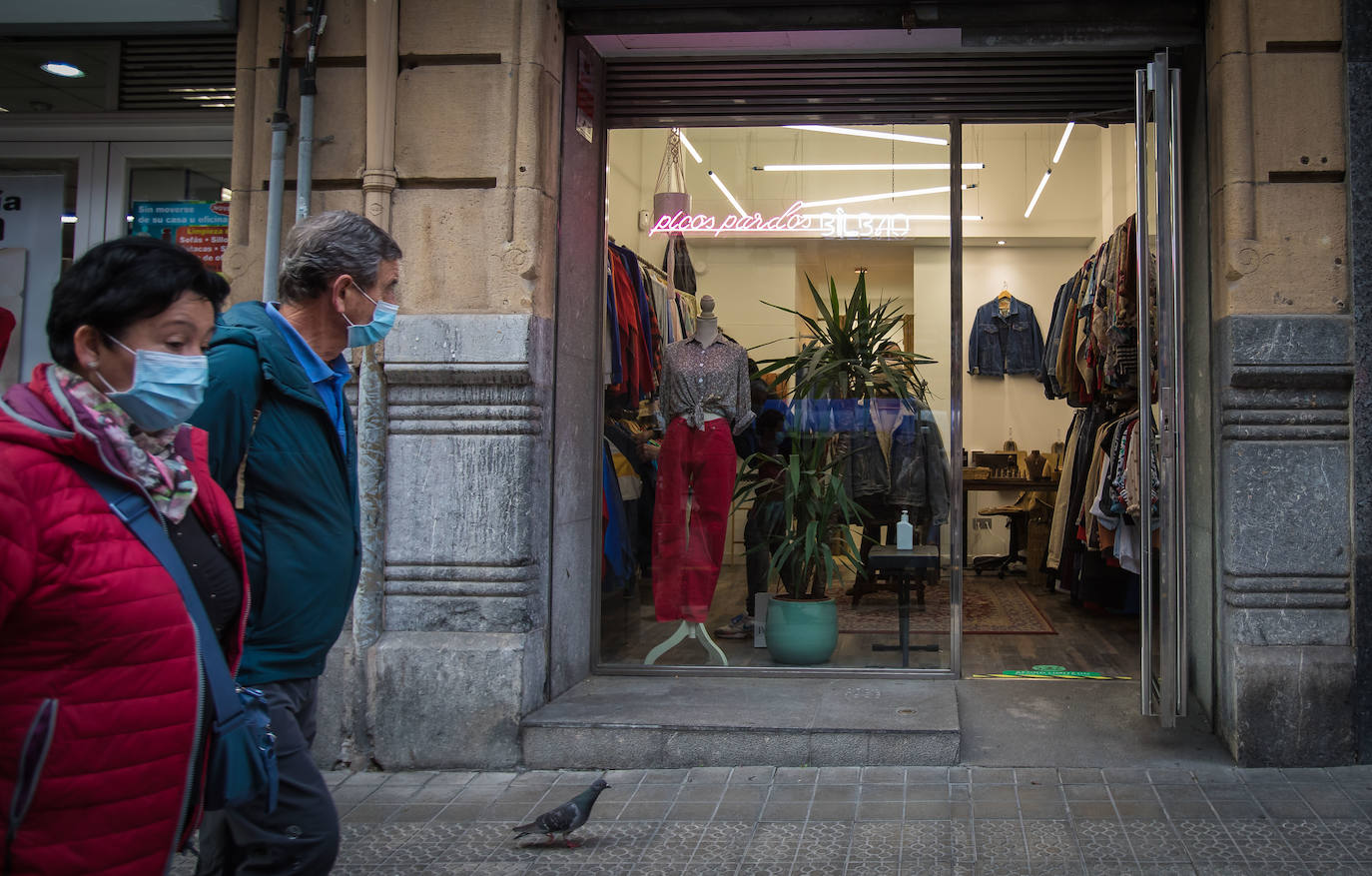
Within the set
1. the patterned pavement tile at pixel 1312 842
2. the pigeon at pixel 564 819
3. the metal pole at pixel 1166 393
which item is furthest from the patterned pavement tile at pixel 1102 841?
the pigeon at pixel 564 819

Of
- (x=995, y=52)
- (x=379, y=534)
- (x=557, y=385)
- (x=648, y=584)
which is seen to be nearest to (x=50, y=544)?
(x=379, y=534)

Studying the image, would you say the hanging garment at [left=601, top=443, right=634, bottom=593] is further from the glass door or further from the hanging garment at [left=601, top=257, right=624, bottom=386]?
the glass door

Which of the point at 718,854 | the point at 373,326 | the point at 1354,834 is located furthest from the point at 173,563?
the point at 1354,834

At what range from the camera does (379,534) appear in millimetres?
5023

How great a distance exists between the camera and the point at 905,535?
6.02 meters

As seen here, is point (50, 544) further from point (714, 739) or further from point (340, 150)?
point (340, 150)

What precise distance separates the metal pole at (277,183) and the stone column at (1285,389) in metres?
4.16

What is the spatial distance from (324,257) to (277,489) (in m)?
0.56

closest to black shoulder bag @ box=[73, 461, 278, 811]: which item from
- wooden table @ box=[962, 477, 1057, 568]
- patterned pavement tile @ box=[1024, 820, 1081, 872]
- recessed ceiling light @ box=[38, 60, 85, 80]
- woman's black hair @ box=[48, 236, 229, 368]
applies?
woman's black hair @ box=[48, 236, 229, 368]

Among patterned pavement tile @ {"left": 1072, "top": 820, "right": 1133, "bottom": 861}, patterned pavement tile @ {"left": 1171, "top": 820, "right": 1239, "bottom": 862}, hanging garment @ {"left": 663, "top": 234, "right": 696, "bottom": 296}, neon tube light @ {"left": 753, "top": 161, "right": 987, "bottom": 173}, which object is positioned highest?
neon tube light @ {"left": 753, "top": 161, "right": 987, "bottom": 173}

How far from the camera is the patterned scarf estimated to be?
6.24ft

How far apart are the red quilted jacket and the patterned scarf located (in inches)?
1.2

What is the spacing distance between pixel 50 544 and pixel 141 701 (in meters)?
0.29

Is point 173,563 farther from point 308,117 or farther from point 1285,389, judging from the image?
point 1285,389
